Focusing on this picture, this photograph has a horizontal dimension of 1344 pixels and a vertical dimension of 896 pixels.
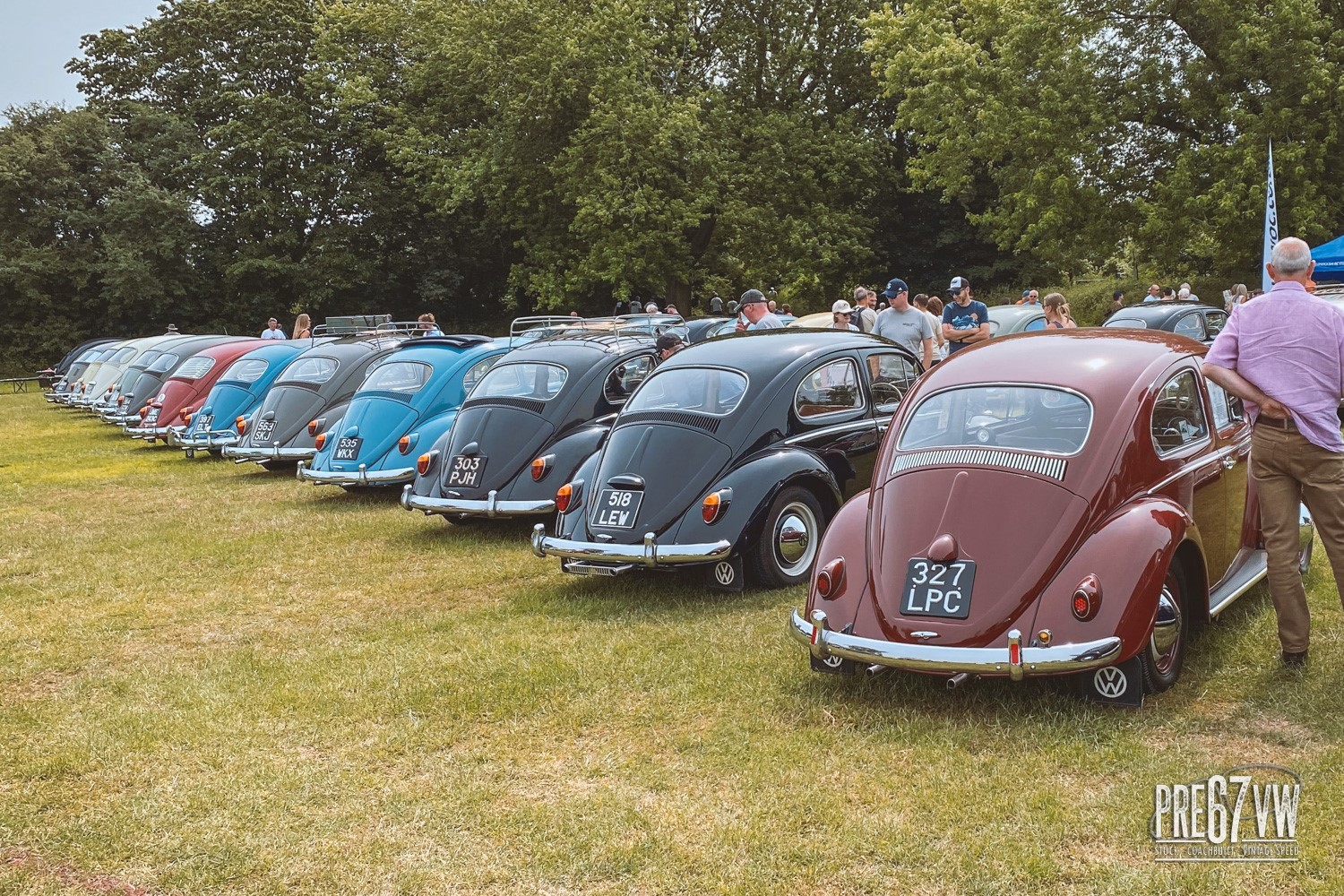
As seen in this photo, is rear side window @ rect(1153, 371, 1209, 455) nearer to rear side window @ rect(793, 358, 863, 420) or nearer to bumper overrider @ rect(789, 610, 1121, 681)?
bumper overrider @ rect(789, 610, 1121, 681)

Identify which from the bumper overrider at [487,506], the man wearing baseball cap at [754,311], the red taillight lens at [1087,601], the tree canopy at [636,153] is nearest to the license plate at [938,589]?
the red taillight lens at [1087,601]

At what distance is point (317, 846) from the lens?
4.27 metres

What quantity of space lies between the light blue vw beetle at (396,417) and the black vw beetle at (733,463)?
4.05 meters

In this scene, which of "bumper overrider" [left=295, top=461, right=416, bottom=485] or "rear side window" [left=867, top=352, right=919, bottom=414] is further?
"bumper overrider" [left=295, top=461, right=416, bottom=485]

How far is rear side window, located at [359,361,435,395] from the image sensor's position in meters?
12.5

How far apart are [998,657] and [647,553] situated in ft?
9.57

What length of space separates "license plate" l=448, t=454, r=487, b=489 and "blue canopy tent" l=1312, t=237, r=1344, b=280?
1512 centimetres

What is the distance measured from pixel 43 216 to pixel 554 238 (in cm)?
1944

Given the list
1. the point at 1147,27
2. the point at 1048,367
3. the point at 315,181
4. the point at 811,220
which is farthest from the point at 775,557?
the point at 315,181

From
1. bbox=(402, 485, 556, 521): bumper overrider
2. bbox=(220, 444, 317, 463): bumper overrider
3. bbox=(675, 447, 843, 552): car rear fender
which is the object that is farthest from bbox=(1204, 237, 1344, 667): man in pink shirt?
bbox=(220, 444, 317, 463): bumper overrider

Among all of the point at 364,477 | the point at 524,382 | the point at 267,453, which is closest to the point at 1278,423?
the point at 524,382

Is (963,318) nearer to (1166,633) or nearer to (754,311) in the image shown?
(754,311)

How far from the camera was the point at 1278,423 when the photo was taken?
5352 mm

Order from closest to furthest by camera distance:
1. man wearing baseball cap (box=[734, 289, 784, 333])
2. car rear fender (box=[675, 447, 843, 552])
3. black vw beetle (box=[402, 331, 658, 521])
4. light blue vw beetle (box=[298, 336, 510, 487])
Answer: car rear fender (box=[675, 447, 843, 552]), black vw beetle (box=[402, 331, 658, 521]), man wearing baseball cap (box=[734, 289, 784, 333]), light blue vw beetle (box=[298, 336, 510, 487])
